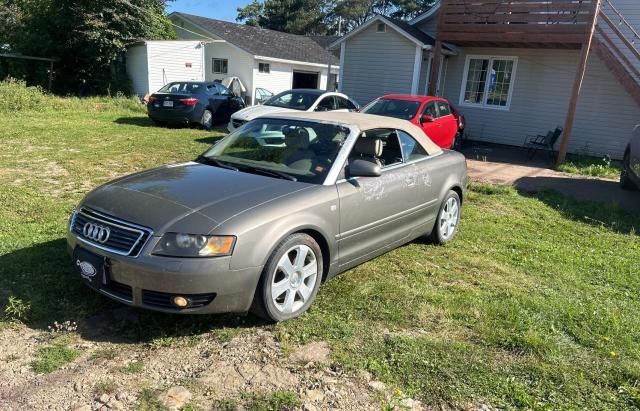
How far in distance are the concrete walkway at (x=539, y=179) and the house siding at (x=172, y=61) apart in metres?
15.4

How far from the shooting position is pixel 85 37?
875 inches

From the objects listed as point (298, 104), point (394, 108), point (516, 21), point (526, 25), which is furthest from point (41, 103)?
point (526, 25)

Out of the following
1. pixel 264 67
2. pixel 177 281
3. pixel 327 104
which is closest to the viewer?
pixel 177 281

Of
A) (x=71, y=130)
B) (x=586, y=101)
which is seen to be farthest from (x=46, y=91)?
(x=586, y=101)

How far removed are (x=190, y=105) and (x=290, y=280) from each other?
11818 mm

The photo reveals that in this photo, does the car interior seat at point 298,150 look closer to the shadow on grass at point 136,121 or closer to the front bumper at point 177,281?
the front bumper at point 177,281

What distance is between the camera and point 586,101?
46.2 ft

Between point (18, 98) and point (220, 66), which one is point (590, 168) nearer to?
point (18, 98)

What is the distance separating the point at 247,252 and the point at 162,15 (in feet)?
87.3

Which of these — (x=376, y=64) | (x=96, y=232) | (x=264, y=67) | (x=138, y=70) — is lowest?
(x=96, y=232)

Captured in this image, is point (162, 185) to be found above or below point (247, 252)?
above

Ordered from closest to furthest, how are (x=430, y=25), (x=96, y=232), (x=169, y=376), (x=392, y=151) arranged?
(x=169, y=376)
(x=96, y=232)
(x=392, y=151)
(x=430, y=25)

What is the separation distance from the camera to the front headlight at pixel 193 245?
314 centimetres

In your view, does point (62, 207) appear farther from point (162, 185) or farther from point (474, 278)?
point (474, 278)
